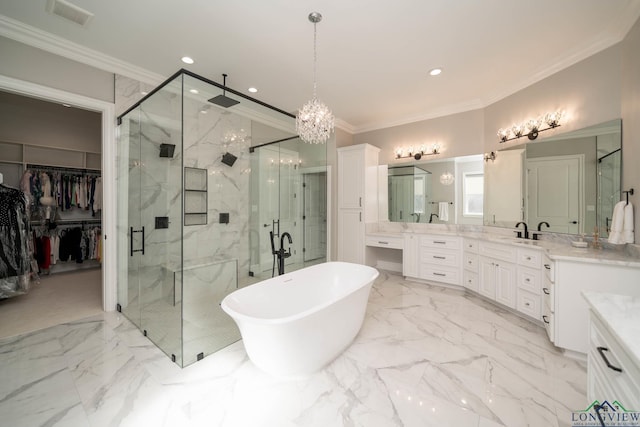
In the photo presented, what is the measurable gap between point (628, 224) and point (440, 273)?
6.71ft

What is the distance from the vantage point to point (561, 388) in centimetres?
169

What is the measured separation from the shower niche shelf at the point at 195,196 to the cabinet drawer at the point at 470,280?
365 cm

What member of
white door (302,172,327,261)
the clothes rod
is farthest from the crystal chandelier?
the clothes rod

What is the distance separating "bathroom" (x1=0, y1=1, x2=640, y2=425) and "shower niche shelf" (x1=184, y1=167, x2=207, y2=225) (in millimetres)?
124

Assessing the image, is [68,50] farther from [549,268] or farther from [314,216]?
[549,268]

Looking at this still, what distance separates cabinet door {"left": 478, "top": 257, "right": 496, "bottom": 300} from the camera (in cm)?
303

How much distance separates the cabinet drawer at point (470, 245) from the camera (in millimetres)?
3359

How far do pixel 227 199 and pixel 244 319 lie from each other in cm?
206

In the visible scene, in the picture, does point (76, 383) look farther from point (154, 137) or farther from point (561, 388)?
point (561, 388)

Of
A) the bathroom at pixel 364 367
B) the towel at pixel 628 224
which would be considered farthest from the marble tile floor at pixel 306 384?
the towel at pixel 628 224

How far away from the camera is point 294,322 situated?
1573 millimetres

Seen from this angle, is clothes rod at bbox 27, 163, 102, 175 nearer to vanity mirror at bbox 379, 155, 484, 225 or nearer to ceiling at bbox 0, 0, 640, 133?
ceiling at bbox 0, 0, 640, 133

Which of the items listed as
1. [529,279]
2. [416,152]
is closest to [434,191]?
[416,152]

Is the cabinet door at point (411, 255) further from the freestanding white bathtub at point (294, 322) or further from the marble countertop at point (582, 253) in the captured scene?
the freestanding white bathtub at point (294, 322)
